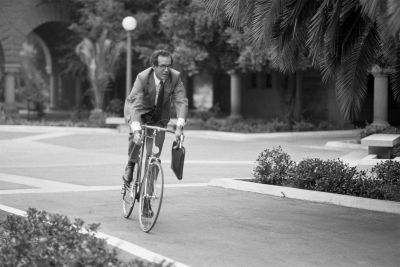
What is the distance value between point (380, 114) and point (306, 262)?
631 inches

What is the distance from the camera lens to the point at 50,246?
5766 mm

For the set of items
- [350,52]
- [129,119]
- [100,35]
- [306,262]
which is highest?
[100,35]

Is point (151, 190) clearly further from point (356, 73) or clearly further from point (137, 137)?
point (356, 73)

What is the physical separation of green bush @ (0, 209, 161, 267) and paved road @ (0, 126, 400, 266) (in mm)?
890

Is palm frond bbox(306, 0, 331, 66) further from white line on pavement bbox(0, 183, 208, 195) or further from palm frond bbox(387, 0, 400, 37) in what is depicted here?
white line on pavement bbox(0, 183, 208, 195)

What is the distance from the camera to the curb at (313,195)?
9.50m

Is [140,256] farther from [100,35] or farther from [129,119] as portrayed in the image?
[100,35]

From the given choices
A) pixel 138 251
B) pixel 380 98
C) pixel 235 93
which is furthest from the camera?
pixel 235 93

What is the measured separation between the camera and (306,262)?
6.67 metres

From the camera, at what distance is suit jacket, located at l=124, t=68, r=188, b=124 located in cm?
832

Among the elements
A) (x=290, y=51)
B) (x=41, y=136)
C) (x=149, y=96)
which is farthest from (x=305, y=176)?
(x=41, y=136)

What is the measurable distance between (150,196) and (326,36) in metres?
2.66

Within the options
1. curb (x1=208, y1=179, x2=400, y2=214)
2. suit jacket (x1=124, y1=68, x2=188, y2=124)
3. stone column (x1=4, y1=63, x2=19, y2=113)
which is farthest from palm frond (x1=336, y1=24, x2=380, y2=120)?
stone column (x1=4, y1=63, x2=19, y2=113)

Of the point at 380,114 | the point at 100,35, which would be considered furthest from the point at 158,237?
the point at 100,35
